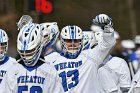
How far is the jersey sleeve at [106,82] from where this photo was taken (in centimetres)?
1261

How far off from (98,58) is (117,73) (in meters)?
1.70

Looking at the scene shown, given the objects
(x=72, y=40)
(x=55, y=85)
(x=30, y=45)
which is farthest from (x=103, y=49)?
(x=30, y=45)

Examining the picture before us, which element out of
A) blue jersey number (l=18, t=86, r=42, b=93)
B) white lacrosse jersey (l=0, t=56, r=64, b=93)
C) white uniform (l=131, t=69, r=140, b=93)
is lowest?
white uniform (l=131, t=69, r=140, b=93)

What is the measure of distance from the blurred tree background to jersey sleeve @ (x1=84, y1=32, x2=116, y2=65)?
1121 inches

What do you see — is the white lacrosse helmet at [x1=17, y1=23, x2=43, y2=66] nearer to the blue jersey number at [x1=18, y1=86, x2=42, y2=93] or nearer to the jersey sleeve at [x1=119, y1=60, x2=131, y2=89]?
the blue jersey number at [x1=18, y1=86, x2=42, y2=93]

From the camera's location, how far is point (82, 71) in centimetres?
1139

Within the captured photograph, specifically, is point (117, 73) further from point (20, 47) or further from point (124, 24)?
point (124, 24)

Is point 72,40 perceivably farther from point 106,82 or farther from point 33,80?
point 33,80

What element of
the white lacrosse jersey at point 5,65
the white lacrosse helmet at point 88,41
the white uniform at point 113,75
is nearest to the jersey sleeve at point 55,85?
the white lacrosse jersey at point 5,65

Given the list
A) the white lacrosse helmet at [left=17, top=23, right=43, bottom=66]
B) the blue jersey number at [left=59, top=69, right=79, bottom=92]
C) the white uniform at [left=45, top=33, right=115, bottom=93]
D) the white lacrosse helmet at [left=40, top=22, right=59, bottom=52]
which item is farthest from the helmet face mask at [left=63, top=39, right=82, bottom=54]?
the white lacrosse helmet at [left=17, top=23, right=43, bottom=66]

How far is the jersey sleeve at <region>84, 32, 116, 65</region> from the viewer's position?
11.0m

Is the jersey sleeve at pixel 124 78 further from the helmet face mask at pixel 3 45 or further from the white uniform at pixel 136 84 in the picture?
the helmet face mask at pixel 3 45

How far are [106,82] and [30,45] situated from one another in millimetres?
2901

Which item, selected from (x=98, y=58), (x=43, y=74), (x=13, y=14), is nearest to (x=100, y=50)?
(x=98, y=58)
